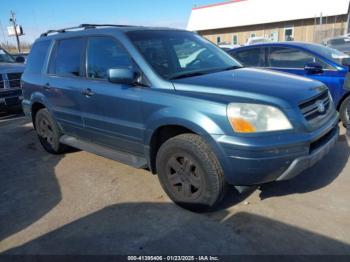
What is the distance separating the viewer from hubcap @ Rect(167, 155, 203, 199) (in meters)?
3.30

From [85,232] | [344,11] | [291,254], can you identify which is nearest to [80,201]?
[85,232]

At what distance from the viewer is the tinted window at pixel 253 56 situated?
657cm

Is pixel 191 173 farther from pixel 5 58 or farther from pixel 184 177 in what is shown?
pixel 5 58

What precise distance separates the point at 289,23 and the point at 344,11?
216 inches

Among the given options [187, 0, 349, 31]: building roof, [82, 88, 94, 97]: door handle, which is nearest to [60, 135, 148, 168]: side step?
[82, 88, 94, 97]: door handle

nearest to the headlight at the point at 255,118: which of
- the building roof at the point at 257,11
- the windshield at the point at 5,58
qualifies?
the windshield at the point at 5,58

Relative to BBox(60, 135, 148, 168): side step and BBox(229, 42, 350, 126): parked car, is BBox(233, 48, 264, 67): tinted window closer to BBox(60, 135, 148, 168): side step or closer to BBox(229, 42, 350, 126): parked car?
BBox(229, 42, 350, 126): parked car

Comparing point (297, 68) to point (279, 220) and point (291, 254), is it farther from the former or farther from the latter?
point (291, 254)

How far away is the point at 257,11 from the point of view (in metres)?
39.0

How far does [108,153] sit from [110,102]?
2.29ft

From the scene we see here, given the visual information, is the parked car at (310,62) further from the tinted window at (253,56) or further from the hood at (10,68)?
the hood at (10,68)

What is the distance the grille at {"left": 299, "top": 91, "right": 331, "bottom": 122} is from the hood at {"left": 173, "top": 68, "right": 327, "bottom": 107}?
0.06m

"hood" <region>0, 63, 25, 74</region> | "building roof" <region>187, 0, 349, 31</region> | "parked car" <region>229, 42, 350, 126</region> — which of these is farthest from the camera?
"building roof" <region>187, 0, 349, 31</region>

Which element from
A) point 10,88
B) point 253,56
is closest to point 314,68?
point 253,56
